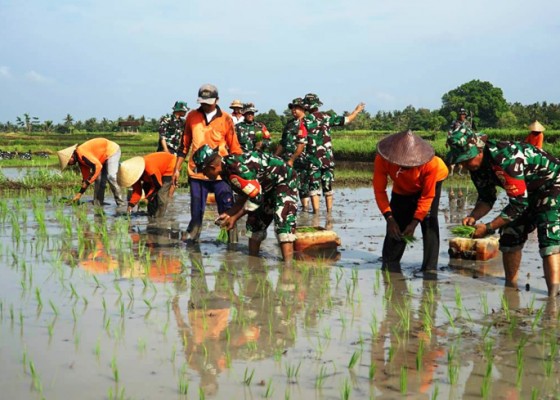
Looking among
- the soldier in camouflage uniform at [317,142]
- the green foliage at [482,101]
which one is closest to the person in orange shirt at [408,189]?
the soldier in camouflage uniform at [317,142]

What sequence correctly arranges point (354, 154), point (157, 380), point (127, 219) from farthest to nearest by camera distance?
point (354, 154)
point (127, 219)
point (157, 380)

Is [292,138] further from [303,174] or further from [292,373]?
[292,373]

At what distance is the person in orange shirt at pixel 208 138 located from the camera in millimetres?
7750

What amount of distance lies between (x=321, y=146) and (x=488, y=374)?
697 cm

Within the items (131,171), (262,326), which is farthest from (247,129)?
(262,326)

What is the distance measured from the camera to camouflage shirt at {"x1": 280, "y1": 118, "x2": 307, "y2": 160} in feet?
32.6

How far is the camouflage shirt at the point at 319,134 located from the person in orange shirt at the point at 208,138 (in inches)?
100

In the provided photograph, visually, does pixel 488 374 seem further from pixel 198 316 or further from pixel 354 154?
pixel 354 154

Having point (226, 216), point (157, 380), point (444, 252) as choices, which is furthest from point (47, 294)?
point (444, 252)

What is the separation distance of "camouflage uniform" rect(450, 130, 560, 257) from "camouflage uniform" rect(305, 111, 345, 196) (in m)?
4.81

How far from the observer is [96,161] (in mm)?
10531

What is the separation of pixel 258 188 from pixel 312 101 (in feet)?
13.5

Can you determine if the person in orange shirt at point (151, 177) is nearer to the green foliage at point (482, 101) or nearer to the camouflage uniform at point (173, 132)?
the camouflage uniform at point (173, 132)

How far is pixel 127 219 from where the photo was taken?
10031 mm
